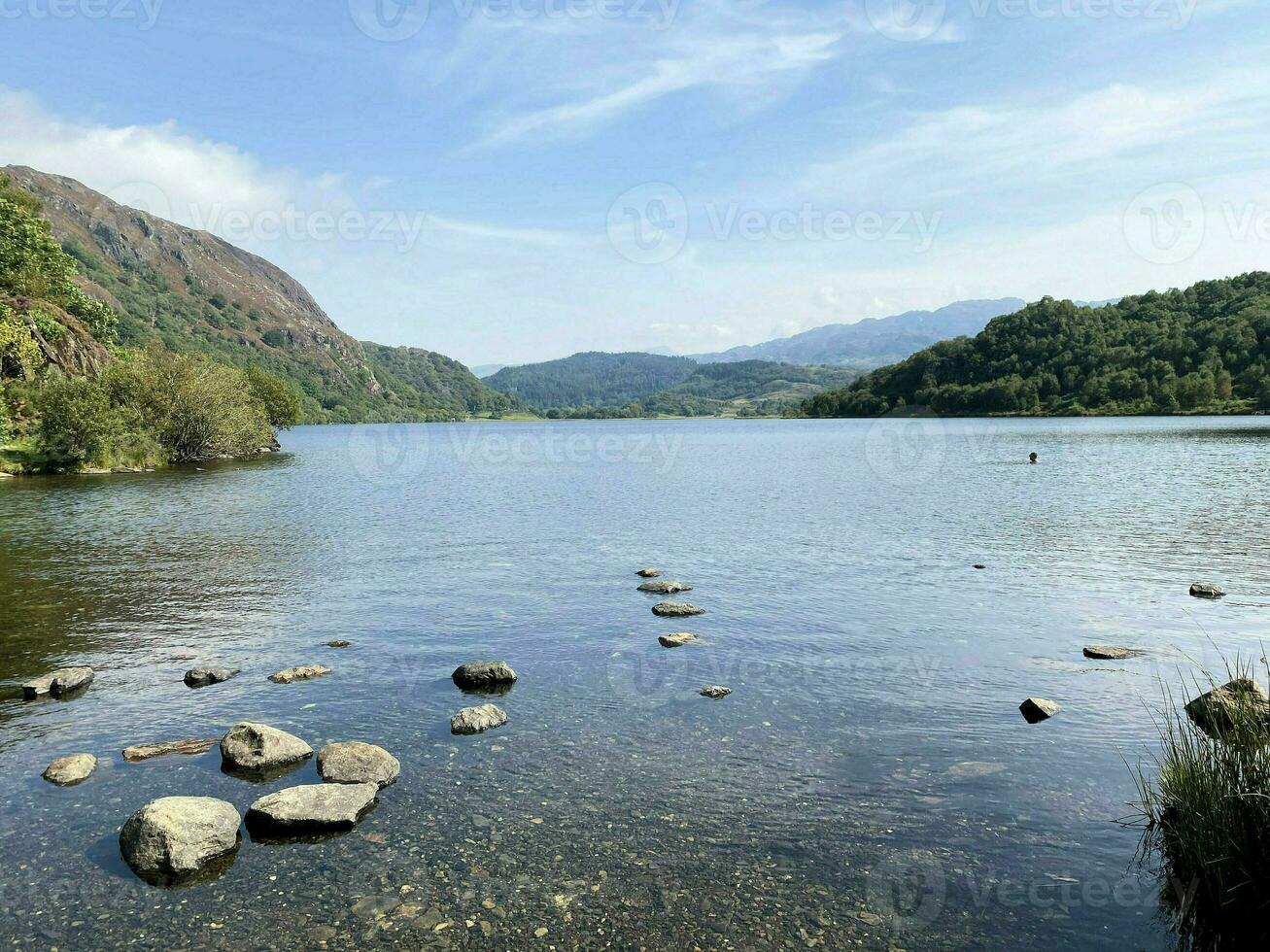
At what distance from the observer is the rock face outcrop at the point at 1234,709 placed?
12.5m

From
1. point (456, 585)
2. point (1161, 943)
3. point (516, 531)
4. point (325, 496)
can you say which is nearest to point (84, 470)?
point (325, 496)

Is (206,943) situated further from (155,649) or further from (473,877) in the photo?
(155,649)

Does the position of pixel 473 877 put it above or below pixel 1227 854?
below

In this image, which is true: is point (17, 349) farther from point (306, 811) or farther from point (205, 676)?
point (306, 811)

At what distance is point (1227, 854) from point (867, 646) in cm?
1535

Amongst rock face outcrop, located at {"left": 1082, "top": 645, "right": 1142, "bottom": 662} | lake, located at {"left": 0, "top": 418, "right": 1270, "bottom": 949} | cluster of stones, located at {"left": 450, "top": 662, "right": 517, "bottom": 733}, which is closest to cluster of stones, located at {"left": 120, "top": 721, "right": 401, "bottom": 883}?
lake, located at {"left": 0, "top": 418, "right": 1270, "bottom": 949}

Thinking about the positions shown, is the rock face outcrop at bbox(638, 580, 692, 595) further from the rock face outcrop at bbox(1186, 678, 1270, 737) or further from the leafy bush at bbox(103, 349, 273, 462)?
the leafy bush at bbox(103, 349, 273, 462)

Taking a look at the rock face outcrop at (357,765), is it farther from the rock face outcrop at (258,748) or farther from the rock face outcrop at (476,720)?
the rock face outcrop at (476,720)

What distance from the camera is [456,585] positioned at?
38.3 meters

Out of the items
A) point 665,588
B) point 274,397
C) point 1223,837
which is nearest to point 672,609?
point 665,588

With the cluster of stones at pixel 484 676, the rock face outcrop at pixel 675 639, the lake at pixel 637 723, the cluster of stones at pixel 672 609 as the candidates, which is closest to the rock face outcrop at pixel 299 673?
the lake at pixel 637 723

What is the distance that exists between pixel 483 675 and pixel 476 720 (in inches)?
134

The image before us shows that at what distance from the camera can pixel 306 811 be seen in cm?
1562

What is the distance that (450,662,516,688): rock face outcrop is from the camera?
77.8 ft
